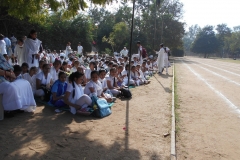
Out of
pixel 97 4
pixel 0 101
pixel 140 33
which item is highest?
pixel 140 33

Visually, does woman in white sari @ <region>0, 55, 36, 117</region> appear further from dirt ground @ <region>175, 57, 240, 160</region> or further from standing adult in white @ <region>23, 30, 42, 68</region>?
dirt ground @ <region>175, 57, 240, 160</region>

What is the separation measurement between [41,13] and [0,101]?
3927 millimetres

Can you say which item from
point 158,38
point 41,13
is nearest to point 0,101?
point 41,13

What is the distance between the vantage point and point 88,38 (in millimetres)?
28656

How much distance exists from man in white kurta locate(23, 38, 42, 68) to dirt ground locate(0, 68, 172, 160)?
246 cm

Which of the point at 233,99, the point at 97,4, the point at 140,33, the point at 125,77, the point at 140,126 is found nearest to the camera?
the point at 140,126

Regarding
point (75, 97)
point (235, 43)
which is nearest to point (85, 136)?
point (75, 97)

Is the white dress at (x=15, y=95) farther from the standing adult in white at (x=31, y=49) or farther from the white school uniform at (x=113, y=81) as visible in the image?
the white school uniform at (x=113, y=81)

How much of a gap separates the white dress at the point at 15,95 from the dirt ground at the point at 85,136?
11.1 inches

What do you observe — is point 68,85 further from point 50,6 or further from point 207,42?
point 207,42

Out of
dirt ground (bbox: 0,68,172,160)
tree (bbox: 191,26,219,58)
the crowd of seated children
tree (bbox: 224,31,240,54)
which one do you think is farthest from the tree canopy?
tree (bbox: 224,31,240,54)

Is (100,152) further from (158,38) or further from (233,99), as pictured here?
(158,38)

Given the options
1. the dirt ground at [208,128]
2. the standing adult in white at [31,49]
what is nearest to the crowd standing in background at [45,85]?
the standing adult in white at [31,49]

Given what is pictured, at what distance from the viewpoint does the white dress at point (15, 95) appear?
455 cm
